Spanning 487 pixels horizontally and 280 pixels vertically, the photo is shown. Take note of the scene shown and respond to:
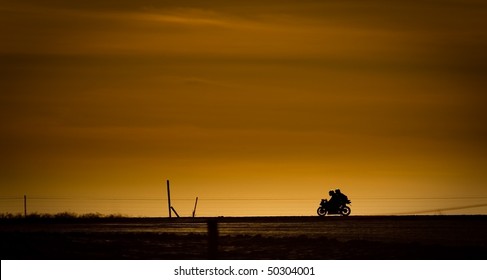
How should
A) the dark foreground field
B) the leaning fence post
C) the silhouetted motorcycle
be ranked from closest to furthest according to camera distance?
the leaning fence post < the dark foreground field < the silhouetted motorcycle

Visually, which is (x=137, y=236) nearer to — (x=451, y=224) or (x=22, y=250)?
(x=22, y=250)

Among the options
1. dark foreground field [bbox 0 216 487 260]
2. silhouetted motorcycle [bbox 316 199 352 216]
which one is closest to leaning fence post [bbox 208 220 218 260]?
dark foreground field [bbox 0 216 487 260]

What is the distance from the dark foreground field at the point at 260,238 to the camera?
120 feet

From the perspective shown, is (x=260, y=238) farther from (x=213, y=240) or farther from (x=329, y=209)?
(x=329, y=209)

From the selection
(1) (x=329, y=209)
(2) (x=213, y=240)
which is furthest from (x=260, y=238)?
(1) (x=329, y=209)

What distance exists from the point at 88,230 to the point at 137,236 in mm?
4719

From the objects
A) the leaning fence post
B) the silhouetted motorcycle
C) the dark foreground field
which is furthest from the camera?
the silhouetted motorcycle

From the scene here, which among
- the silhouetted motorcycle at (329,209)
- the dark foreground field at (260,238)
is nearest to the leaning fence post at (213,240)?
the dark foreground field at (260,238)

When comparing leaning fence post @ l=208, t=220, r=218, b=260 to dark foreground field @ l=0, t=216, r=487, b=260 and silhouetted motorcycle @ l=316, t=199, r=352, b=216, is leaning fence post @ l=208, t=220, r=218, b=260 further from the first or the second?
silhouetted motorcycle @ l=316, t=199, r=352, b=216

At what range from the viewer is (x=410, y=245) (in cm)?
3884

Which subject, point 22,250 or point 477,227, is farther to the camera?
point 477,227

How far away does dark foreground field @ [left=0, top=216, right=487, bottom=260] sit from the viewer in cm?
3644

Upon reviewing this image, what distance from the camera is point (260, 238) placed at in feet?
140
